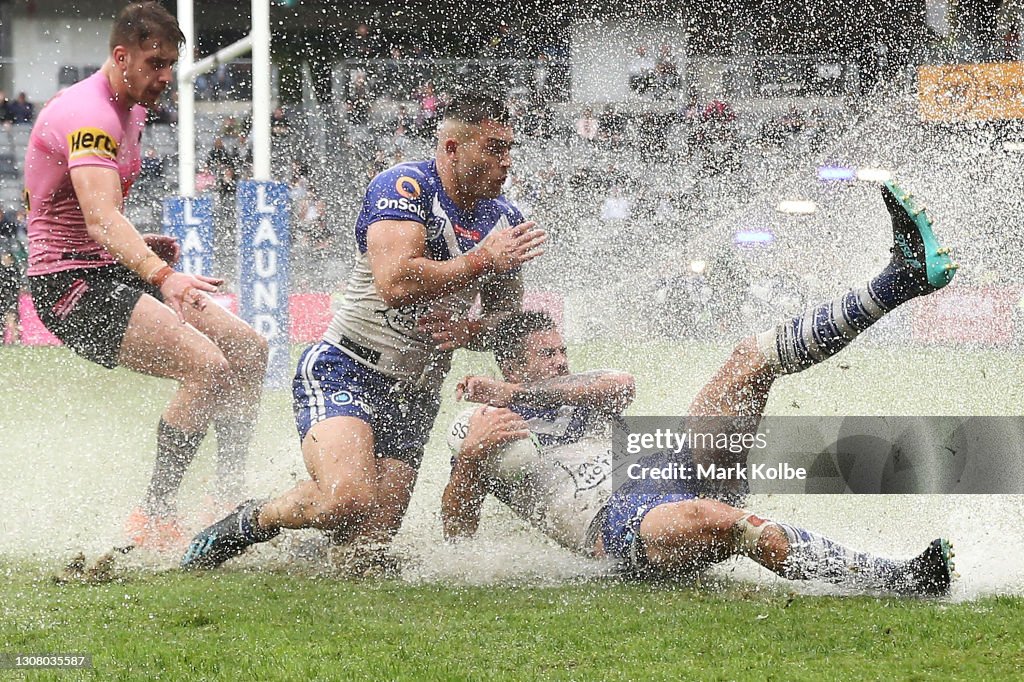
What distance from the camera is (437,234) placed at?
4348mm

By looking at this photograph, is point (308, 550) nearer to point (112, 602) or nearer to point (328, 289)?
point (112, 602)

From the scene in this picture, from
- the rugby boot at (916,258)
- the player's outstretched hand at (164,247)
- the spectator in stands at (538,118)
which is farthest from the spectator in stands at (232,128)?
the rugby boot at (916,258)

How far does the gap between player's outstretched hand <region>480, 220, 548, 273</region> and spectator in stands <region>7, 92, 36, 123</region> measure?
17.3 m

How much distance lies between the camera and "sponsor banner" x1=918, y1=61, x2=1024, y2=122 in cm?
1389

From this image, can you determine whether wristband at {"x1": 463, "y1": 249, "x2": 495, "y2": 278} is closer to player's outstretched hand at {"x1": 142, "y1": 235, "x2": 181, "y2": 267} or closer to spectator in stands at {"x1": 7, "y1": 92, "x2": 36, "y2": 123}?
player's outstretched hand at {"x1": 142, "y1": 235, "x2": 181, "y2": 267}

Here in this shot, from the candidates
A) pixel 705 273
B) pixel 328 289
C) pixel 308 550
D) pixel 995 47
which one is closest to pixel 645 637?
pixel 308 550

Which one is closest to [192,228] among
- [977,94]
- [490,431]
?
[490,431]

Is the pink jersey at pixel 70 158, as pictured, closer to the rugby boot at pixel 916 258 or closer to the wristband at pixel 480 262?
the wristband at pixel 480 262

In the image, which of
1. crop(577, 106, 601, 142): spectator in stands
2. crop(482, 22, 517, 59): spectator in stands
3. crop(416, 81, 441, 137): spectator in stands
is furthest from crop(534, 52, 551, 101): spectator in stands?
crop(416, 81, 441, 137): spectator in stands

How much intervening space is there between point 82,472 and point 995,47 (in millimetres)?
12365

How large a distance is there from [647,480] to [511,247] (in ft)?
2.83

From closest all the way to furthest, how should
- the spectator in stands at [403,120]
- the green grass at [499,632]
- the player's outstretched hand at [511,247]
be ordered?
the green grass at [499,632], the player's outstretched hand at [511,247], the spectator in stands at [403,120]

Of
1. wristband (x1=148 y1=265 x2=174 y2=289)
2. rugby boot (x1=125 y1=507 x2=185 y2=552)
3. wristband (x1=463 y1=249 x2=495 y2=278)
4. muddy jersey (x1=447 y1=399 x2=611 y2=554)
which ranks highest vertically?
wristband (x1=463 y1=249 x2=495 y2=278)

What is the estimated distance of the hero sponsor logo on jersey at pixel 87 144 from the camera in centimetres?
471
